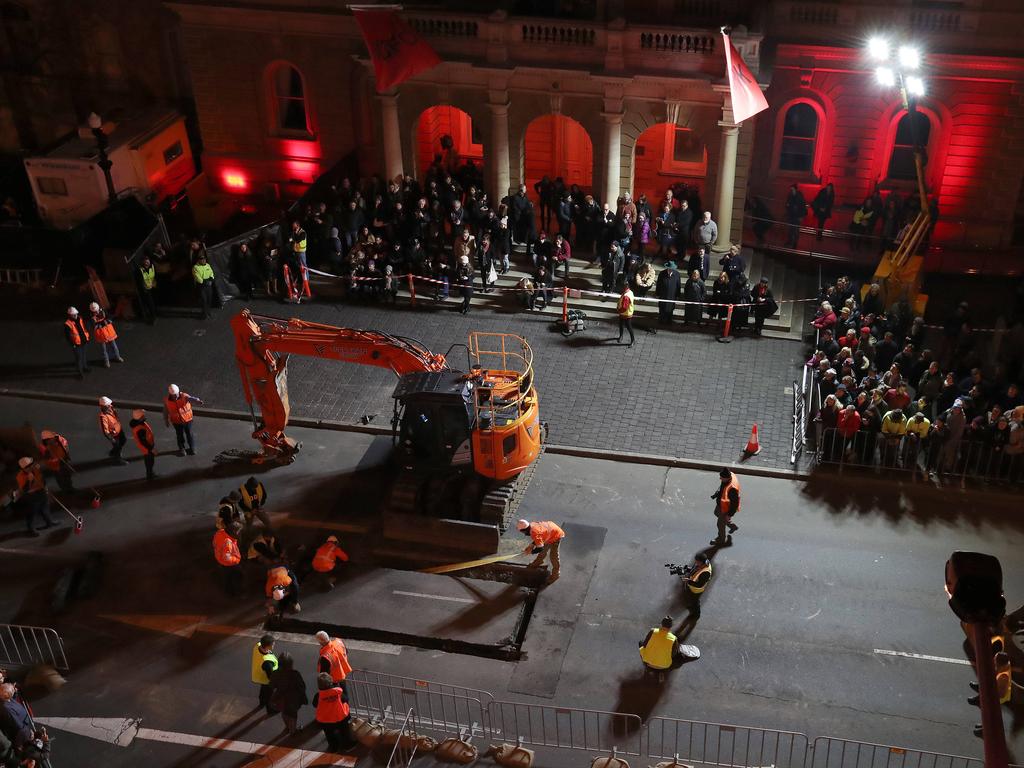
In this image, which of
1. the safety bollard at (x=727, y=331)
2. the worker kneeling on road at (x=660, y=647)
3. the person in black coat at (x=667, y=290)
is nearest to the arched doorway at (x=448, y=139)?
the person in black coat at (x=667, y=290)

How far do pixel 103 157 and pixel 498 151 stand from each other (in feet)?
35.6

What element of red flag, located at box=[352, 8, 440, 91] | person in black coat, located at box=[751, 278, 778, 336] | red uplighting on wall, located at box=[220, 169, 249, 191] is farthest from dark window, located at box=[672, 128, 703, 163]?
red uplighting on wall, located at box=[220, 169, 249, 191]

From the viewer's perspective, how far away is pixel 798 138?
31141 millimetres

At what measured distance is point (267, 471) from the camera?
22.5 metres

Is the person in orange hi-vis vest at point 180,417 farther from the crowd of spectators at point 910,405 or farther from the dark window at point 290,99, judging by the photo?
the dark window at point 290,99

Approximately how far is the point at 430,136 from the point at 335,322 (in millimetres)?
8349

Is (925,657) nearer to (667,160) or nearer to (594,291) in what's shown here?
(594,291)

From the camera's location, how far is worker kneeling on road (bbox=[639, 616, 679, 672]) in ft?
54.1

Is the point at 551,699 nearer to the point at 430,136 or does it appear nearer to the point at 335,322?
the point at 335,322

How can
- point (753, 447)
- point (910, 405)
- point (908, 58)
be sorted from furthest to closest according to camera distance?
point (908, 58) < point (753, 447) < point (910, 405)

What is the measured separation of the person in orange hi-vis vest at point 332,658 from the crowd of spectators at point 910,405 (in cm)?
1098

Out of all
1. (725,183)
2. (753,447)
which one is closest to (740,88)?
(725,183)

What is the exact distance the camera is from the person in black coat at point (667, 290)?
2739cm

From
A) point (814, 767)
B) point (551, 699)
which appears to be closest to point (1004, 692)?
point (814, 767)
